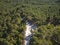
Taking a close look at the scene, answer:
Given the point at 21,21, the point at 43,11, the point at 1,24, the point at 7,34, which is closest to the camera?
the point at 7,34

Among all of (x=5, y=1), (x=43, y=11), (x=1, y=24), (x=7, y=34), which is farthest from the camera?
(x=5, y=1)

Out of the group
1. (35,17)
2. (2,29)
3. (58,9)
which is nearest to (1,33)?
(2,29)

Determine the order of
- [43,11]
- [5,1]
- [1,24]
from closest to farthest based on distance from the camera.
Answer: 1. [1,24]
2. [43,11]
3. [5,1]

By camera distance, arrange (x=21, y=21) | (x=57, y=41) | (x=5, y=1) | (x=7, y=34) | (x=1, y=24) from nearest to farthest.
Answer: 1. (x=57, y=41)
2. (x=7, y=34)
3. (x=1, y=24)
4. (x=21, y=21)
5. (x=5, y=1)

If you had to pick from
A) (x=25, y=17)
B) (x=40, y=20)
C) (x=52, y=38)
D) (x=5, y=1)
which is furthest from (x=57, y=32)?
(x=5, y=1)

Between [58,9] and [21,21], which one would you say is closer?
[21,21]

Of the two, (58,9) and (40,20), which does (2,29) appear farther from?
(58,9)

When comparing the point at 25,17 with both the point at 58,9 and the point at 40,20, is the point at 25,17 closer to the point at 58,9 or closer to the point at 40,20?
the point at 40,20

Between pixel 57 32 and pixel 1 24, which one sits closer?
pixel 57 32

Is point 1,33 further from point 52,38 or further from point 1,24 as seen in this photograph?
point 52,38
